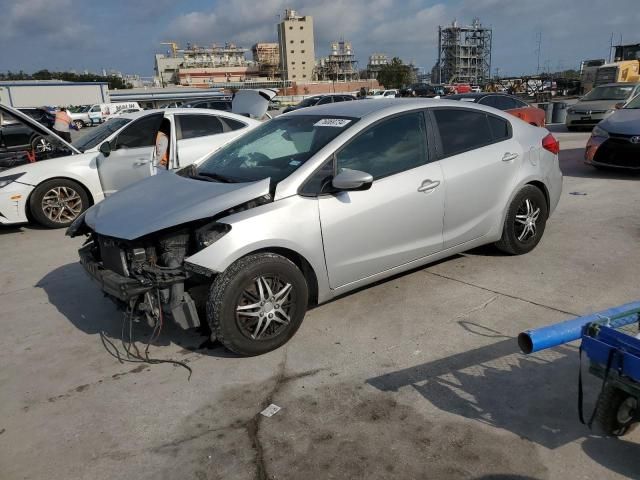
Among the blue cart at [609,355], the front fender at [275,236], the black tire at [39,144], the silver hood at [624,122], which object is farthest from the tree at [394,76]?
the blue cart at [609,355]

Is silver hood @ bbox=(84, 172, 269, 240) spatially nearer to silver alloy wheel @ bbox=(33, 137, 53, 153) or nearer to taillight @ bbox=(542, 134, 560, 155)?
taillight @ bbox=(542, 134, 560, 155)

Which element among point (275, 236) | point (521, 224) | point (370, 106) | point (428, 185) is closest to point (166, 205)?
point (275, 236)

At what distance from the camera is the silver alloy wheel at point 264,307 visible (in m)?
3.43

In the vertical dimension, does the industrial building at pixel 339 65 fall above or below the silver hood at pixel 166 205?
above

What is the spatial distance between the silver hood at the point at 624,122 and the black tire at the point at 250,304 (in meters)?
7.24

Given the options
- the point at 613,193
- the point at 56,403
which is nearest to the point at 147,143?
the point at 56,403

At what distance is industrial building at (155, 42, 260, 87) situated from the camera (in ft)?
386

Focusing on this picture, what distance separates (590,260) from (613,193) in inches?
137

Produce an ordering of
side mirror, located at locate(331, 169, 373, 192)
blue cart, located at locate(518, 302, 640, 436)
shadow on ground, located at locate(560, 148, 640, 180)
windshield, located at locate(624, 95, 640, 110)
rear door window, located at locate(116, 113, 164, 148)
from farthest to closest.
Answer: windshield, located at locate(624, 95, 640, 110) → shadow on ground, located at locate(560, 148, 640, 180) → rear door window, located at locate(116, 113, 164, 148) → side mirror, located at locate(331, 169, 373, 192) → blue cart, located at locate(518, 302, 640, 436)

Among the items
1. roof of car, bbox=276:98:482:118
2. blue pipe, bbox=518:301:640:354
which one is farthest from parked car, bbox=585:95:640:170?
blue pipe, bbox=518:301:640:354

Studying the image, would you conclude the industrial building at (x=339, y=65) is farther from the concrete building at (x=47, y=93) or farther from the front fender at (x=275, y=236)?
the front fender at (x=275, y=236)

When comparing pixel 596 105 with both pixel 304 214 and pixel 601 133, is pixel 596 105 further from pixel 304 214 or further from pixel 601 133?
pixel 304 214

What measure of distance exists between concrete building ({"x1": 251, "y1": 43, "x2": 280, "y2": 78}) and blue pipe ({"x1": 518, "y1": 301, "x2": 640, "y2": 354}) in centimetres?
13350

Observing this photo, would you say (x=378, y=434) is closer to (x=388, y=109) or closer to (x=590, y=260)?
(x=388, y=109)
